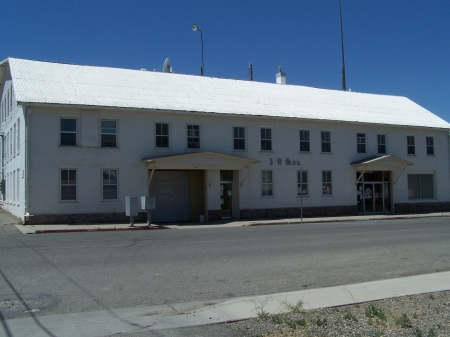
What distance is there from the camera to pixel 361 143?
109ft

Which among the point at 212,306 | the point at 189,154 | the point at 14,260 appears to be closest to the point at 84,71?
the point at 189,154

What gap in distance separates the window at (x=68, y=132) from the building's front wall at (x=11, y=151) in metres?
1.90

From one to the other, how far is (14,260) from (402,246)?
1106 cm

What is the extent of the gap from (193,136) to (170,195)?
3592 millimetres

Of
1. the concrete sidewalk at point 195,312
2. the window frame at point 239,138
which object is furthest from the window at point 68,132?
the concrete sidewalk at point 195,312

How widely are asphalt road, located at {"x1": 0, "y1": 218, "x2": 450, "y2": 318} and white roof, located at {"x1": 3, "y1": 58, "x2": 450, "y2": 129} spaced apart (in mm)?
9710

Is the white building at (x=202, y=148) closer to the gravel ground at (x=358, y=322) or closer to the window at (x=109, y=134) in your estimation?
the window at (x=109, y=134)

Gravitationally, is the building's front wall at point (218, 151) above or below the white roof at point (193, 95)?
below

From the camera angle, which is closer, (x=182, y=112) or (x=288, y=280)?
(x=288, y=280)

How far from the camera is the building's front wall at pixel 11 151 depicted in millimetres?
25109

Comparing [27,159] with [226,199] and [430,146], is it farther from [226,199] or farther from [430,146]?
[430,146]

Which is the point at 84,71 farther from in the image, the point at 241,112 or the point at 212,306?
the point at 212,306

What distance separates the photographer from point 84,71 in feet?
94.5

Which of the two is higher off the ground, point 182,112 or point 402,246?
point 182,112
